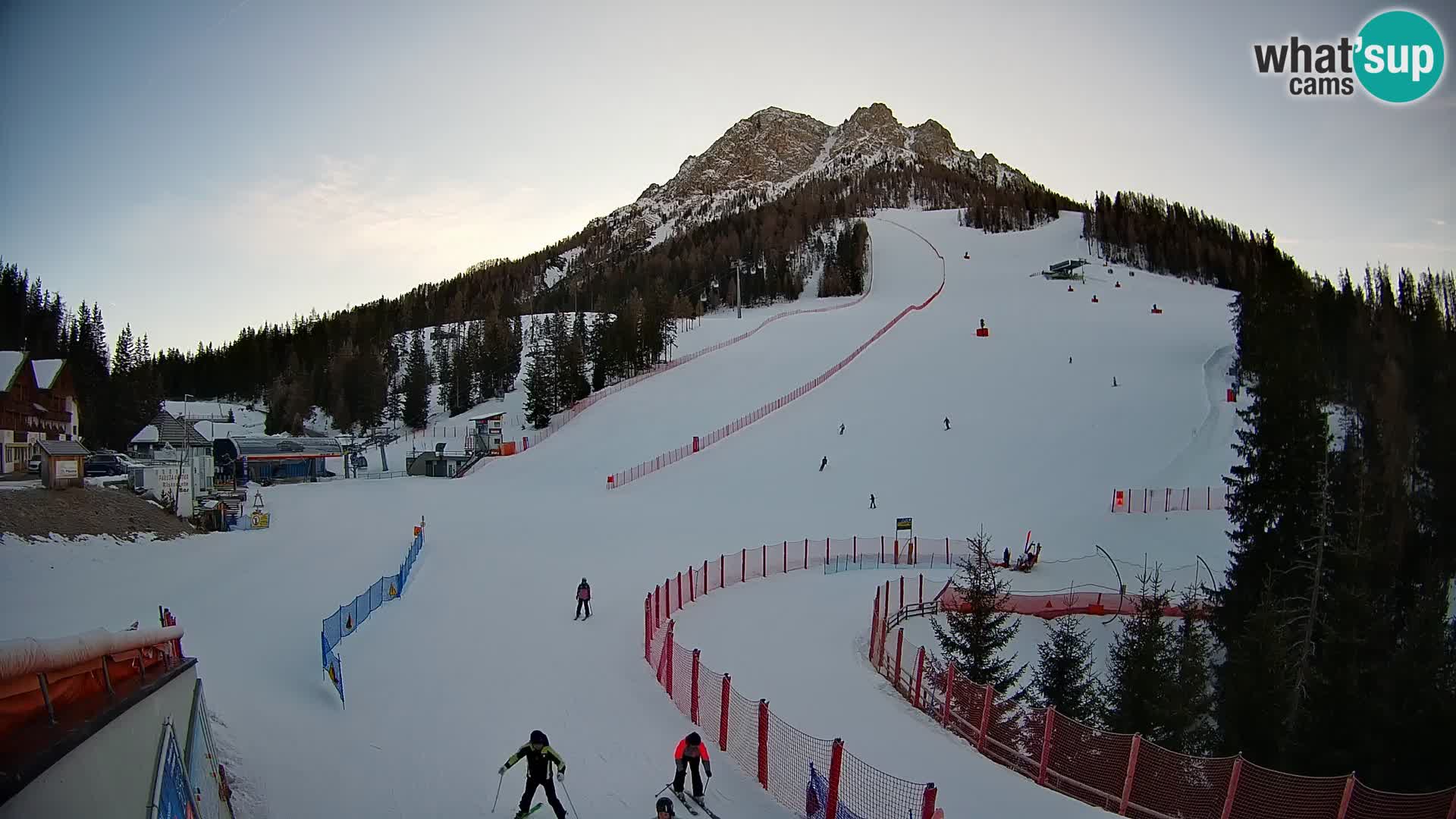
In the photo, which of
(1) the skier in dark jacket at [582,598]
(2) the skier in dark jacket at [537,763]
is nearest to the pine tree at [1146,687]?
(1) the skier in dark jacket at [582,598]

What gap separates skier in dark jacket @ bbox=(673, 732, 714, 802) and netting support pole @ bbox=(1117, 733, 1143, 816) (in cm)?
479

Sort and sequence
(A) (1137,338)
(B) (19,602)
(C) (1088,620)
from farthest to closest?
(A) (1137,338), (C) (1088,620), (B) (19,602)

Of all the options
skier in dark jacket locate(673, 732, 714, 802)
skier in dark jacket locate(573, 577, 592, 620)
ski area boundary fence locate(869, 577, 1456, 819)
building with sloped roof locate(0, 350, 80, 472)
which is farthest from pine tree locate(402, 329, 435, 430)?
skier in dark jacket locate(673, 732, 714, 802)

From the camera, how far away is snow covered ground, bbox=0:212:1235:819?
10570 millimetres

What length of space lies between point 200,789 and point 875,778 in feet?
23.8

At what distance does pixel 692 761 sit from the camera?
9031mm

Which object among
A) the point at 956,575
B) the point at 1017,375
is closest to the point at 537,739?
the point at 956,575

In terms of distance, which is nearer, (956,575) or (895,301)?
(956,575)

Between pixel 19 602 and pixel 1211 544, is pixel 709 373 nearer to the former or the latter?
pixel 1211 544

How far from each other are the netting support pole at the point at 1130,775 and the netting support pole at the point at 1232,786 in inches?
35.5

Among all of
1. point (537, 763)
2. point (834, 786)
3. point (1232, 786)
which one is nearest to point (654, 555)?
point (537, 763)

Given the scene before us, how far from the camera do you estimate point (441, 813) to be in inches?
341

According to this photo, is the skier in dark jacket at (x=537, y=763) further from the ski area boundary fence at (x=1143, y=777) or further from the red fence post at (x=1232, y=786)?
the red fence post at (x=1232, y=786)

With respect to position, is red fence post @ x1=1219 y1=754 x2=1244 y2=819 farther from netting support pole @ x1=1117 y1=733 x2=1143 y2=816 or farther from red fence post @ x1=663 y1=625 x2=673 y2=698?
red fence post @ x1=663 y1=625 x2=673 y2=698
